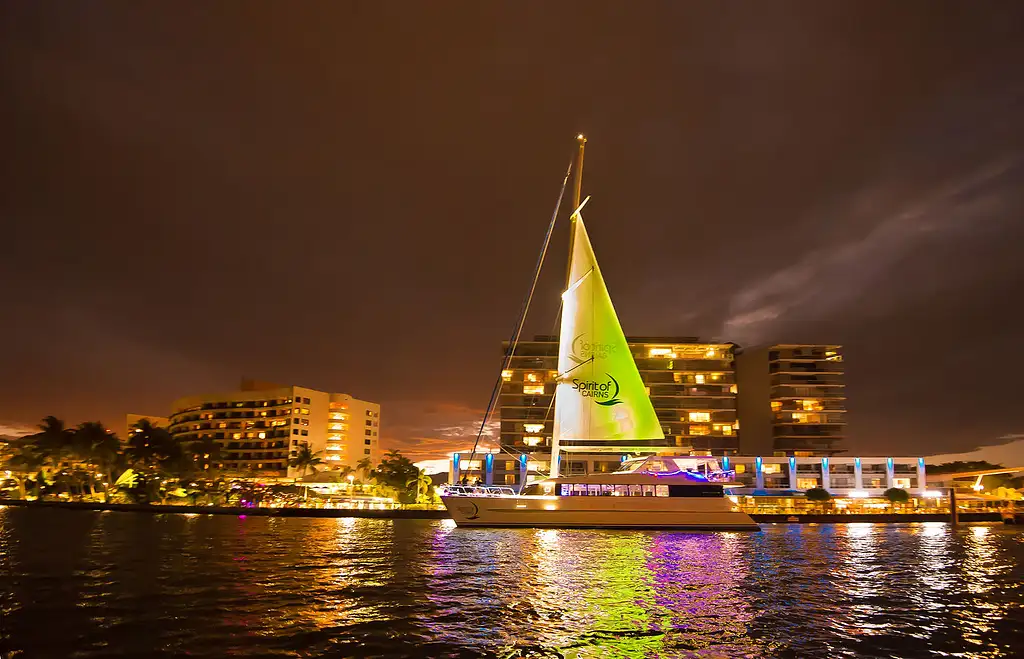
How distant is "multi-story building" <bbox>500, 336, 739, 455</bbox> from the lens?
428ft

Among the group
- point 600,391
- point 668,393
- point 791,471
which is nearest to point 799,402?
point 791,471

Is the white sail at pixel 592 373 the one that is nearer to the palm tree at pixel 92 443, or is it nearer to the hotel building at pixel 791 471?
the hotel building at pixel 791 471

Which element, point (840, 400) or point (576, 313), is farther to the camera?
point (840, 400)

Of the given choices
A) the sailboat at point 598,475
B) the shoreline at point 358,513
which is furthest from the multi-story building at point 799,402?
the sailboat at point 598,475

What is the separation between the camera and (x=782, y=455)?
13038 centimetres

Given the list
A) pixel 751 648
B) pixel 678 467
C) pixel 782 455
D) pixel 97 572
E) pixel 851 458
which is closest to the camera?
pixel 751 648

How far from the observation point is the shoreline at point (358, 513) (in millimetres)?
85062

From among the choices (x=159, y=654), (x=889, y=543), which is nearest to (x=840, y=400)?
(x=889, y=543)

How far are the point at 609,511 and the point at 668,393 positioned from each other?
83.8 meters

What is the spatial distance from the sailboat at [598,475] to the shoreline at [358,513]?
34852 mm

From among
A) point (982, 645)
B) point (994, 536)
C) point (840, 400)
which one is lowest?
point (994, 536)

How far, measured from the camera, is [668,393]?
133375mm

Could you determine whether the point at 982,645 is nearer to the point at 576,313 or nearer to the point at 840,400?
the point at 576,313

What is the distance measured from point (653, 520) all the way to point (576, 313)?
628 inches
